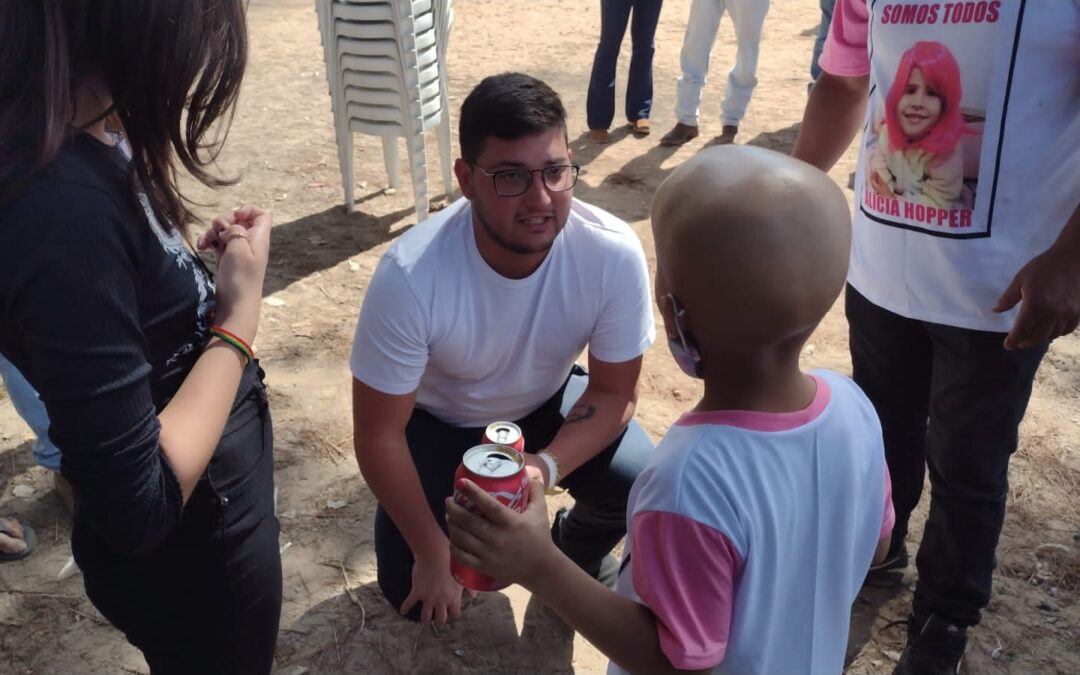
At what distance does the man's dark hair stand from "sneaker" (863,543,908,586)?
5.28 ft

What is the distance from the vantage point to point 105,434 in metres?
1.24

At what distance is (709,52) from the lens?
5.87m

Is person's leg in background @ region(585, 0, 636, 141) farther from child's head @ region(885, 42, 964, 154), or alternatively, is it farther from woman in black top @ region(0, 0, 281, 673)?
woman in black top @ region(0, 0, 281, 673)

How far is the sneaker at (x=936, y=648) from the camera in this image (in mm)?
2330

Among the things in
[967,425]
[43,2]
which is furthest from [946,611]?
[43,2]

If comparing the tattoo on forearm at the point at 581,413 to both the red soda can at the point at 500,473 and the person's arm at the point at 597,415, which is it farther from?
the red soda can at the point at 500,473

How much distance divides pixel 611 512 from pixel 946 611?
0.89 m

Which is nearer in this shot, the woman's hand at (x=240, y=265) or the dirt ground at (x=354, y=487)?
the woman's hand at (x=240, y=265)

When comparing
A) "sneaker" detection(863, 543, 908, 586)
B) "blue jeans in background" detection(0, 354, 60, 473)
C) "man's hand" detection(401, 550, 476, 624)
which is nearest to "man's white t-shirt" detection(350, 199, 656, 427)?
"man's hand" detection(401, 550, 476, 624)

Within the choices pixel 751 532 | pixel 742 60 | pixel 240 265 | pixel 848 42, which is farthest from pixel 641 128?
pixel 751 532

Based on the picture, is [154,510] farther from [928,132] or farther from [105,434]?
[928,132]

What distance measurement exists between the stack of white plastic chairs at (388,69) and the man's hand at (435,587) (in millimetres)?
2792

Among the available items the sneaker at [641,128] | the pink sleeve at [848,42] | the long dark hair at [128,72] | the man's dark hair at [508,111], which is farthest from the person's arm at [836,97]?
the sneaker at [641,128]

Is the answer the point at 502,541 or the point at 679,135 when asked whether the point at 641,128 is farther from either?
the point at 502,541
